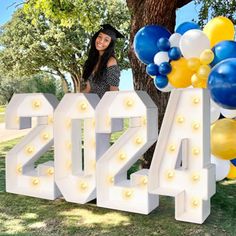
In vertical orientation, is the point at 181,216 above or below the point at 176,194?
below

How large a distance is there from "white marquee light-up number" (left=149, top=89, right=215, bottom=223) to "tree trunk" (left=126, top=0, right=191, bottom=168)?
1856 millimetres

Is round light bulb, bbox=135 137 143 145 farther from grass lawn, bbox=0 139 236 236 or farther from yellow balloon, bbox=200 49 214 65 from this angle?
yellow balloon, bbox=200 49 214 65

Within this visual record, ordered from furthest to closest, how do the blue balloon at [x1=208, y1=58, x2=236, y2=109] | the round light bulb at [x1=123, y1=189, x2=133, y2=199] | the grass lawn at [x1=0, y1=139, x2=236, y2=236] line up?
the round light bulb at [x1=123, y1=189, x2=133, y2=199]
the grass lawn at [x1=0, y1=139, x2=236, y2=236]
the blue balloon at [x1=208, y1=58, x2=236, y2=109]

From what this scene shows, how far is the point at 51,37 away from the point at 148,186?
65.0 ft

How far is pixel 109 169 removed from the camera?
12.2 feet

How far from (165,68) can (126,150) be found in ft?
3.08

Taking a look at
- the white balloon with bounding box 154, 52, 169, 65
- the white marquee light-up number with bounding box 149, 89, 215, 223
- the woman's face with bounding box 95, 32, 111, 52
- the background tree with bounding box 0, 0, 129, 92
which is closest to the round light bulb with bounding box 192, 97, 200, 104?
the white marquee light-up number with bounding box 149, 89, 215, 223

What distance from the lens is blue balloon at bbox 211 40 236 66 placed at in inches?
132

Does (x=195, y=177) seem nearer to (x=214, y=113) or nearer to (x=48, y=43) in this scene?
(x=214, y=113)

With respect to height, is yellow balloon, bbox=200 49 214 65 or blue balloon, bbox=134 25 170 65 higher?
blue balloon, bbox=134 25 170 65

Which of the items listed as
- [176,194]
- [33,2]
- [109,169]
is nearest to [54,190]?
[109,169]

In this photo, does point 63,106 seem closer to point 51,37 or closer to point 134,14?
point 134,14

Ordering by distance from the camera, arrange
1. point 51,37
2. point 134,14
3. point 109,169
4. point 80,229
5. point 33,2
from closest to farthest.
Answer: point 80,229 < point 109,169 < point 134,14 < point 33,2 < point 51,37

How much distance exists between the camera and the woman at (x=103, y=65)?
412 cm
